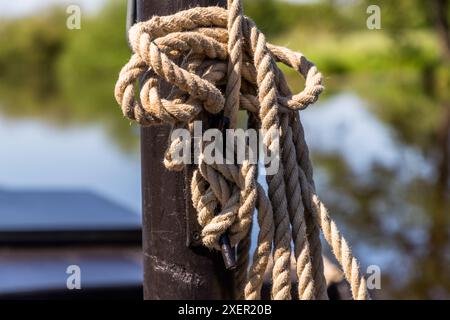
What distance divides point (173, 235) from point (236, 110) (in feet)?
0.77

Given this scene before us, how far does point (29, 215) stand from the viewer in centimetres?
290

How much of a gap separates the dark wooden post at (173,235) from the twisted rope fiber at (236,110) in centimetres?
5

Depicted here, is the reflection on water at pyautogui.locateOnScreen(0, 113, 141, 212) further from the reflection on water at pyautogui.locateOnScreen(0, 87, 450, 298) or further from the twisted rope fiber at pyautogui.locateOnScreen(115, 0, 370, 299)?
the twisted rope fiber at pyautogui.locateOnScreen(115, 0, 370, 299)

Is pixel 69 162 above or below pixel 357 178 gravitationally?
above

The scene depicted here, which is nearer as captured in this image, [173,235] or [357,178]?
[173,235]

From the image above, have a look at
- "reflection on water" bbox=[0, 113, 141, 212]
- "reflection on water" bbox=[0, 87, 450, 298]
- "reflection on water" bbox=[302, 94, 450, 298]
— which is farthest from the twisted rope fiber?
"reflection on water" bbox=[0, 113, 141, 212]

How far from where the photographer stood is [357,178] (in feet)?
27.7

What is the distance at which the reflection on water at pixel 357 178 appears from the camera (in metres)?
5.55

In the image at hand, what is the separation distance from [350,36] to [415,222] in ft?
77.3

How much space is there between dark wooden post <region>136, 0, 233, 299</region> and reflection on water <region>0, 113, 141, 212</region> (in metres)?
4.80

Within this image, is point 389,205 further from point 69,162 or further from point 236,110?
point 236,110

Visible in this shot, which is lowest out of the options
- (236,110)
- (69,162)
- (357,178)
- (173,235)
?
(357,178)

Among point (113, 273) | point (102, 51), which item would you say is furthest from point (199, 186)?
point (102, 51)

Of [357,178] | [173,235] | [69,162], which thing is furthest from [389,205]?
[173,235]
